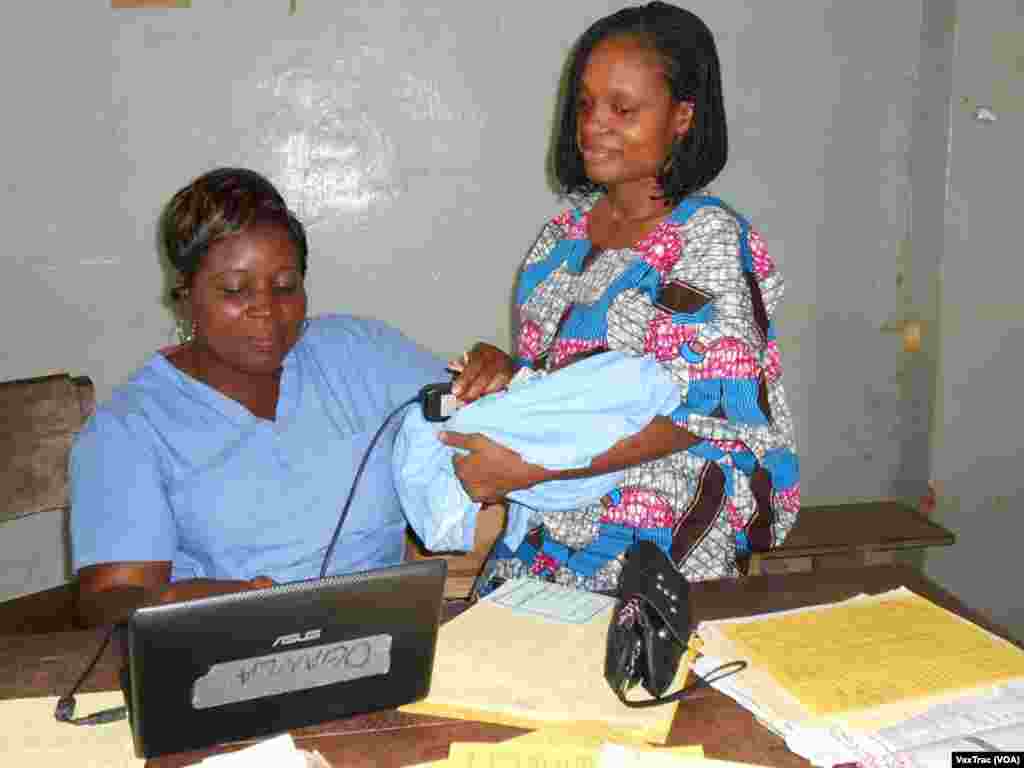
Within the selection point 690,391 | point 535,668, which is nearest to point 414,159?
point 690,391

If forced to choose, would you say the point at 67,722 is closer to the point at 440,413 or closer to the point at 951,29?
the point at 440,413

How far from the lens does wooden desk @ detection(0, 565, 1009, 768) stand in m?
1.06

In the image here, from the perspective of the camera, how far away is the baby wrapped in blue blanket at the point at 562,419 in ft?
4.28

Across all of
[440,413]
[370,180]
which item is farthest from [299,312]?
[370,180]

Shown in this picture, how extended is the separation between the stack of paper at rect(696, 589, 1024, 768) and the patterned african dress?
0.19 metres

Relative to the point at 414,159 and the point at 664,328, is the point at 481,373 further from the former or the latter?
the point at 414,159

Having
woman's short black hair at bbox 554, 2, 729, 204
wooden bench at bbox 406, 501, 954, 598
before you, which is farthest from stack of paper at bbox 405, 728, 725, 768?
wooden bench at bbox 406, 501, 954, 598

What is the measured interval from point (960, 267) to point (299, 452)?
7.76ft

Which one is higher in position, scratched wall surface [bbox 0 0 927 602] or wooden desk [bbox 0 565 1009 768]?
scratched wall surface [bbox 0 0 927 602]

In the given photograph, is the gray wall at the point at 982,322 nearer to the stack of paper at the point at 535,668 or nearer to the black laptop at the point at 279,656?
the stack of paper at the point at 535,668

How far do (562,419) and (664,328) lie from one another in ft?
0.71

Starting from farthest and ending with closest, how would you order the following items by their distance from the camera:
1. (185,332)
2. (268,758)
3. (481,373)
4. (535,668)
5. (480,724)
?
(185,332)
(481,373)
(535,668)
(480,724)
(268,758)

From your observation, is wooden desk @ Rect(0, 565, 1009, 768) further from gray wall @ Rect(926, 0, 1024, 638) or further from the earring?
gray wall @ Rect(926, 0, 1024, 638)

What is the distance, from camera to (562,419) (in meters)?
1.31
